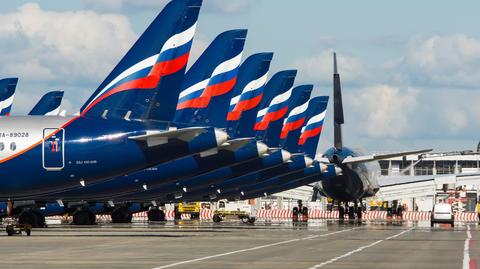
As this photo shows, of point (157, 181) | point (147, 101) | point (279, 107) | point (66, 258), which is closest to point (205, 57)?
point (157, 181)

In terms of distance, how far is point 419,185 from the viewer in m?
117

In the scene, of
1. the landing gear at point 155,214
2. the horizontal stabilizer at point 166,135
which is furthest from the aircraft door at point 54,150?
the landing gear at point 155,214

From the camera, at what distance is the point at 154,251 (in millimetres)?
39000

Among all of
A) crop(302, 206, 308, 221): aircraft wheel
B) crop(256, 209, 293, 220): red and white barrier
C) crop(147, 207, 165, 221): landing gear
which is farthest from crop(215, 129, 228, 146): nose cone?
crop(256, 209, 293, 220): red and white barrier

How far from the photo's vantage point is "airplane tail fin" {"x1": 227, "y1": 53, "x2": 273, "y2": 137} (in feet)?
226

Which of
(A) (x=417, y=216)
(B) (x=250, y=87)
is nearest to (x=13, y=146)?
(B) (x=250, y=87)

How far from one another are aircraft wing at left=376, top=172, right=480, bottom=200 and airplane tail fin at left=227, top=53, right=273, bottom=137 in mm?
47565

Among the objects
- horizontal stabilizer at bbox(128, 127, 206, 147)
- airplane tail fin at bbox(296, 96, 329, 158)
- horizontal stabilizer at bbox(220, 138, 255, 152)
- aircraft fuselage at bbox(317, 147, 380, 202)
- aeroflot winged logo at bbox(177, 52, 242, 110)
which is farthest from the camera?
airplane tail fin at bbox(296, 96, 329, 158)

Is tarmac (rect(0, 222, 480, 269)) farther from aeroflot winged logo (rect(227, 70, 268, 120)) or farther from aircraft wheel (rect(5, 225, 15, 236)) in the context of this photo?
aeroflot winged logo (rect(227, 70, 268, 120))

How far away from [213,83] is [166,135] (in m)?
12.9

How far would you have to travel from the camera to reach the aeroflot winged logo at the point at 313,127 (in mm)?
94438

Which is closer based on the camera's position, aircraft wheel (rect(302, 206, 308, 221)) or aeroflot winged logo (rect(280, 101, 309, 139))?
aeroflot winged logo (rect(280, 101, 309, 139))

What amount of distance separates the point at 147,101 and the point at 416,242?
12910mm

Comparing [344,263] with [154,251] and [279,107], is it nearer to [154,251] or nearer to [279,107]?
[154,251]
